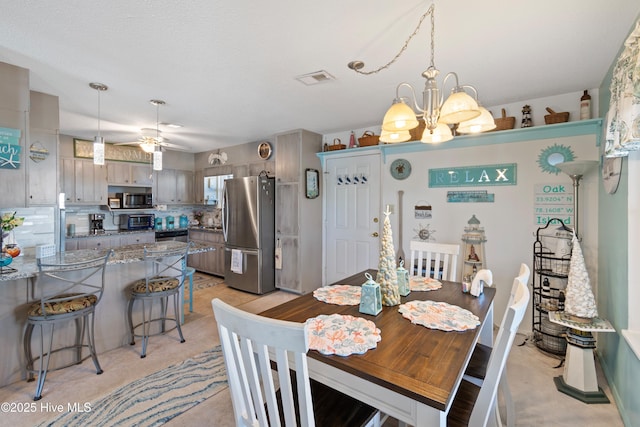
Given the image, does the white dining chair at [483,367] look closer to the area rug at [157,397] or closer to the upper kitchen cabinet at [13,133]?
the area rug at [157,397]

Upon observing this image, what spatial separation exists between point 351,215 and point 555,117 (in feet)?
8.14

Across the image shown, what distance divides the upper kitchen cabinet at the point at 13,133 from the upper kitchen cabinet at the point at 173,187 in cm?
314

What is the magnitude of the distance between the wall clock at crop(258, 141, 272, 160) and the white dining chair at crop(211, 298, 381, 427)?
3.84 m

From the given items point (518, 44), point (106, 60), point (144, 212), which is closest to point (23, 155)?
point (106, 60)

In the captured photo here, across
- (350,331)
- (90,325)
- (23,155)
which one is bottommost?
(90,325)

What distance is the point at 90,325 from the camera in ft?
8.07

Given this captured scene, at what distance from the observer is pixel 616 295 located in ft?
6.64

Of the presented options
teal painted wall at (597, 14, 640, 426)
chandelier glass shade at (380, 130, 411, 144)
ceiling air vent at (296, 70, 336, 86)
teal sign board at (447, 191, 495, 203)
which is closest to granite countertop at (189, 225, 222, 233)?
ceiling air vent at (296, 70, 336, 86)

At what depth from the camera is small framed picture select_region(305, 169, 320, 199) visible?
4.23 metres

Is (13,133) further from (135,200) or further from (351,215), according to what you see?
(351,215)

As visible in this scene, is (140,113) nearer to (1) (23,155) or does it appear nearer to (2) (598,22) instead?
(1) (23,155)

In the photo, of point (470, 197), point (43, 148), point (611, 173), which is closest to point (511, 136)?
point (470, 197)

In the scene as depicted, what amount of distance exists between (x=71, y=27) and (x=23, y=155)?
4.17 ft

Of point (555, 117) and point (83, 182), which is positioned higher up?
point (555, 117)
